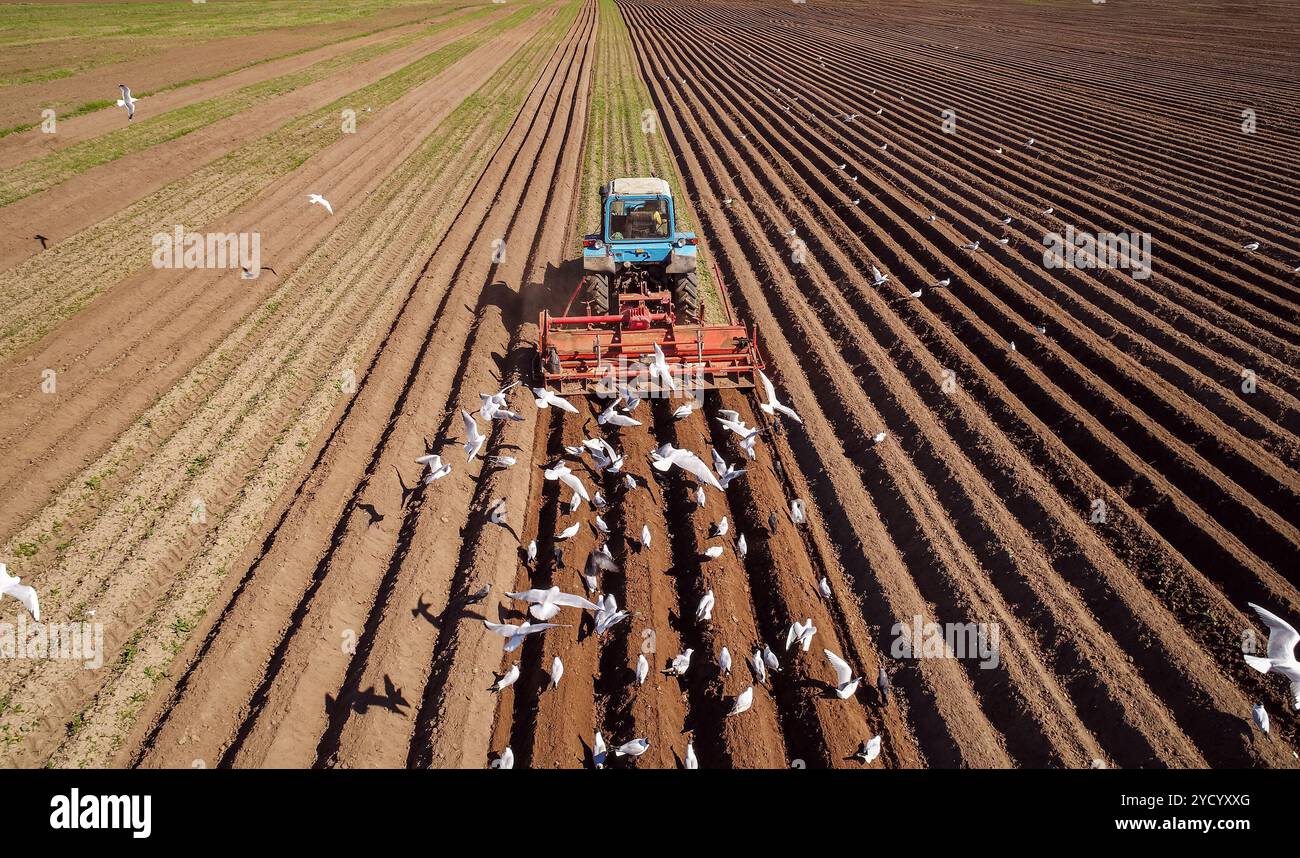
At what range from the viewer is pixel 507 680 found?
4.55m

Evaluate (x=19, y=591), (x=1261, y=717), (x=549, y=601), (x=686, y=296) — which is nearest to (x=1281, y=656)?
(x=1261, y=717)

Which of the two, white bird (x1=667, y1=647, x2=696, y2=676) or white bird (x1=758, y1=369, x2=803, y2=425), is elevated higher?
white bird (x1=758, y1=369, x2=803, y2=425)

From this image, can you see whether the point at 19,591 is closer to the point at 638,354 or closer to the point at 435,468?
the point at 435,468

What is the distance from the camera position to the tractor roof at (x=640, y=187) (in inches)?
343

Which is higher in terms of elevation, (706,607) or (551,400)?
(551,400)

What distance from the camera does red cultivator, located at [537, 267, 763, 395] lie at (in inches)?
292

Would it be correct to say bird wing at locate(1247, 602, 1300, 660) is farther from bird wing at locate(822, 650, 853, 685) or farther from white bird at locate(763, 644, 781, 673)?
white bird at locate(763, 644, 781, 673)

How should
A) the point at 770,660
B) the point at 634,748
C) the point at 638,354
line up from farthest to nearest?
the point at 638,354
the point at 770,660
the point at 634,748

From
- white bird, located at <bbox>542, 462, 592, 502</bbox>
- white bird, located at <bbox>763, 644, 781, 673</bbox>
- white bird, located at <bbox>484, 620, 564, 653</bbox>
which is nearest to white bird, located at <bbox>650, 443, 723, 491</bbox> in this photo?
white bird, located at <bbox>542, 462, 592, 502</bbox>

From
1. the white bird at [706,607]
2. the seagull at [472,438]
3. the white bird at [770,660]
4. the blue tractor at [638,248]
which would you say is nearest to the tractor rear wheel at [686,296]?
the blue tractor at [638,248]

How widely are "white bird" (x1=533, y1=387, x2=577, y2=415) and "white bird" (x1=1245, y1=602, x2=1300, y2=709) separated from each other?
5728 mm

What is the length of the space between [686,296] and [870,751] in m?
6.12

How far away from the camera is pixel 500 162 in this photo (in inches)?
658

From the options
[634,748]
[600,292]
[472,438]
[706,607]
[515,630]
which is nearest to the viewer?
[634,748]
